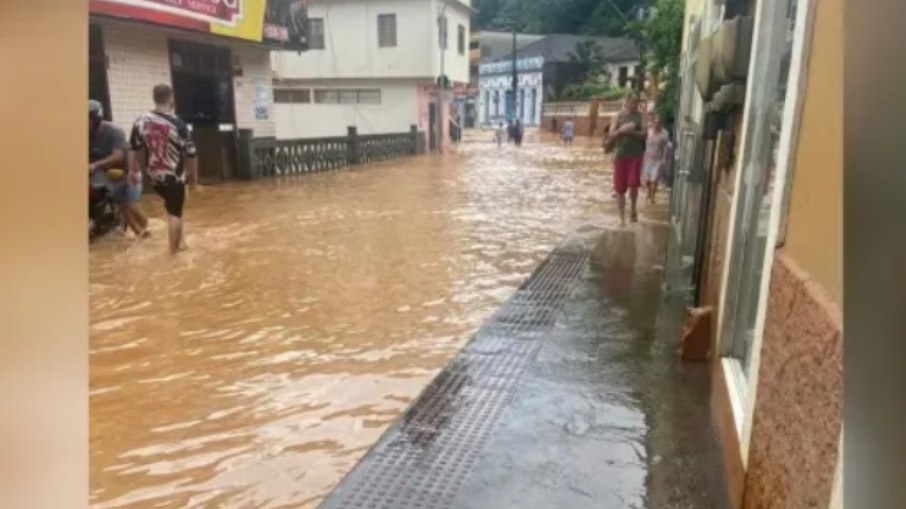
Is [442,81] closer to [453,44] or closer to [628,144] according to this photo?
[453,44]

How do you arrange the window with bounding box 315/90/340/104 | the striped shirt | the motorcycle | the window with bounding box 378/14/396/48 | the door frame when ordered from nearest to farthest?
1. the door frame
2. the striped shirt
3. the motorcycle
4. the window with bounding box 378/14/396/48
5. the window with bounding box 315/90/340/104

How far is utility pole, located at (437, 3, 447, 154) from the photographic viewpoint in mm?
29094

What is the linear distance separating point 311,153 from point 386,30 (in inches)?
459

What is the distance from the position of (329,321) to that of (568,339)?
1797 millimetres

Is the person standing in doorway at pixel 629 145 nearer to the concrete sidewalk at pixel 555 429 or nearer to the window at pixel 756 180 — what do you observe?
the concrete sidewalk at pixel 555 429

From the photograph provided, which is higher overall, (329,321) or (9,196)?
(9,196)

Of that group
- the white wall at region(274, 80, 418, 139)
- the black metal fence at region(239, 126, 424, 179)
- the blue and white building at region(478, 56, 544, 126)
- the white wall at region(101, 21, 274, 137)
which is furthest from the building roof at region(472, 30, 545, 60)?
the white wall at region(101, 21, 274, 137)

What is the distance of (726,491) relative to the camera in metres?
2.90

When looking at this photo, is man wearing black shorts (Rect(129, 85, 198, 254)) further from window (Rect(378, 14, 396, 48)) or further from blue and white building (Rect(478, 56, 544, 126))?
blue and white building (Rect(478, 56, 544, 126))

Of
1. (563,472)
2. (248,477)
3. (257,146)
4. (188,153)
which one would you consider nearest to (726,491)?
(563,472)

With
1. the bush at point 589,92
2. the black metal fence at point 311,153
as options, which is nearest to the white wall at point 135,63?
the black metal fence at point 311,153

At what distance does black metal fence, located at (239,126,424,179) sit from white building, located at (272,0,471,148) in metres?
3.41

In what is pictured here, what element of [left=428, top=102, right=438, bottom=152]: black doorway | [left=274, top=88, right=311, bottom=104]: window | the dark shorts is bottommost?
the dark shorts

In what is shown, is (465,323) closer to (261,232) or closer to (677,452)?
(677,452)
